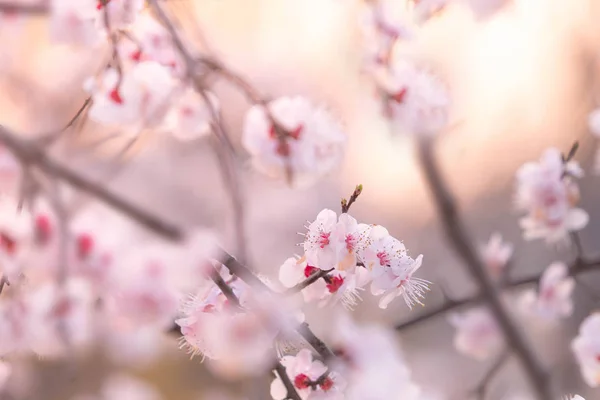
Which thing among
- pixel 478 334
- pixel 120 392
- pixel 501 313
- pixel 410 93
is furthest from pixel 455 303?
pixel 120 392

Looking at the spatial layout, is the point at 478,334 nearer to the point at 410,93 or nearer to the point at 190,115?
the point at 410,93

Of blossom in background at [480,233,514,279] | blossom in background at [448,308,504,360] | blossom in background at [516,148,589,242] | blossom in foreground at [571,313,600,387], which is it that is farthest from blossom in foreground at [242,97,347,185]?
blossom in background at [448,308,504,360]

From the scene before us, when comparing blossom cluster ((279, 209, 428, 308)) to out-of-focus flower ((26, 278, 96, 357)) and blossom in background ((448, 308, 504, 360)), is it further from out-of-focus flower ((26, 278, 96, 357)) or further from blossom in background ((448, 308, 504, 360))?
blossom in background ((448, 308, 504, 360))

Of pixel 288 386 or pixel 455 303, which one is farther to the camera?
pixel 455 303

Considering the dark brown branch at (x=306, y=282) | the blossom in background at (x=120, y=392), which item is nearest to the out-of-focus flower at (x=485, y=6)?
the dark brown branch at (x=306, y=282)

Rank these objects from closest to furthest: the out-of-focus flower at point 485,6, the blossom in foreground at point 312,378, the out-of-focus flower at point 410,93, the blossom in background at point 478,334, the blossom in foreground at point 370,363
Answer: the blossom in foreground at point 370,363 → the blossom in foreground at point 312,378 → the out-of-focus flower at point 410,93 → the out-of-focus flower at point 485,6 → the blossom in background at point 478,334

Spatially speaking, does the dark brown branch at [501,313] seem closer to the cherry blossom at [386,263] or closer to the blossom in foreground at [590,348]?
the blossom in foreground at [590,348]
